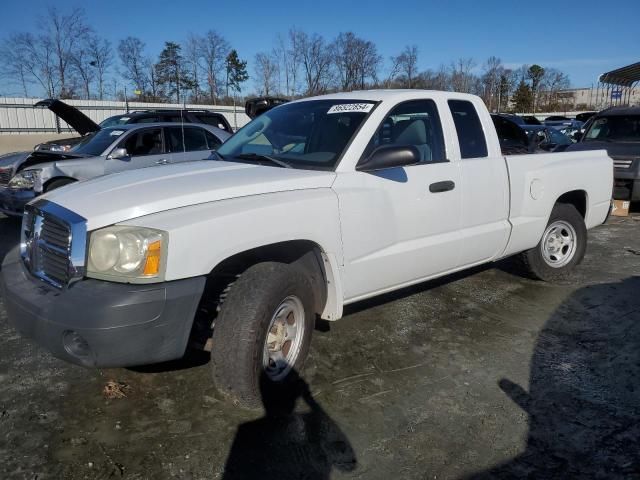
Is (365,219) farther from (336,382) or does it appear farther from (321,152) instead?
(336,382)

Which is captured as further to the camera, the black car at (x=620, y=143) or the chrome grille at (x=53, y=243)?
the black car at (x=620, y=143)

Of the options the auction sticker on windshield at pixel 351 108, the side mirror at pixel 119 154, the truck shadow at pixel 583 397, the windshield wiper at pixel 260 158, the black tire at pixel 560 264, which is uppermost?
the auction sticker on windshield at pixel 351 108

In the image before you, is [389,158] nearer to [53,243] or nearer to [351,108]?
[351,108]

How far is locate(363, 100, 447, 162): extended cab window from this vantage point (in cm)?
395

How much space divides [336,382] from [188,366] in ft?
3.45

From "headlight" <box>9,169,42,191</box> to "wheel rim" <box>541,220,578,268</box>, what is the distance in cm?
689

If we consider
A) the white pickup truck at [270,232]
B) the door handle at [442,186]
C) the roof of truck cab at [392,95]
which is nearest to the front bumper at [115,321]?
the white pickup truck at [270,232]

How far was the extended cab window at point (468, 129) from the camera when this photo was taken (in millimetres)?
4320

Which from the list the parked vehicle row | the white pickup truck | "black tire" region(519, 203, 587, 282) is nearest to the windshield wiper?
the white pickup truck

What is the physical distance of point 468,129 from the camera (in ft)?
14.6

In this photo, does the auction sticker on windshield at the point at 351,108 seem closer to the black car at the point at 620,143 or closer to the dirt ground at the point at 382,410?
the dirt ground at the point at 382,410

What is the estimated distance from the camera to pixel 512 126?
26.7ft

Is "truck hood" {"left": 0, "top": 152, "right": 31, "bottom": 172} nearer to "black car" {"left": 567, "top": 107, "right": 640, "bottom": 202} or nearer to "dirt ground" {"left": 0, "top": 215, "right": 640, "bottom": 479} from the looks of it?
"dirt ground" {"left": 0, "top": 215, "right": 640, "bottom": 479}

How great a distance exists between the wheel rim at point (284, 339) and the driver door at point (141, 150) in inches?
215
